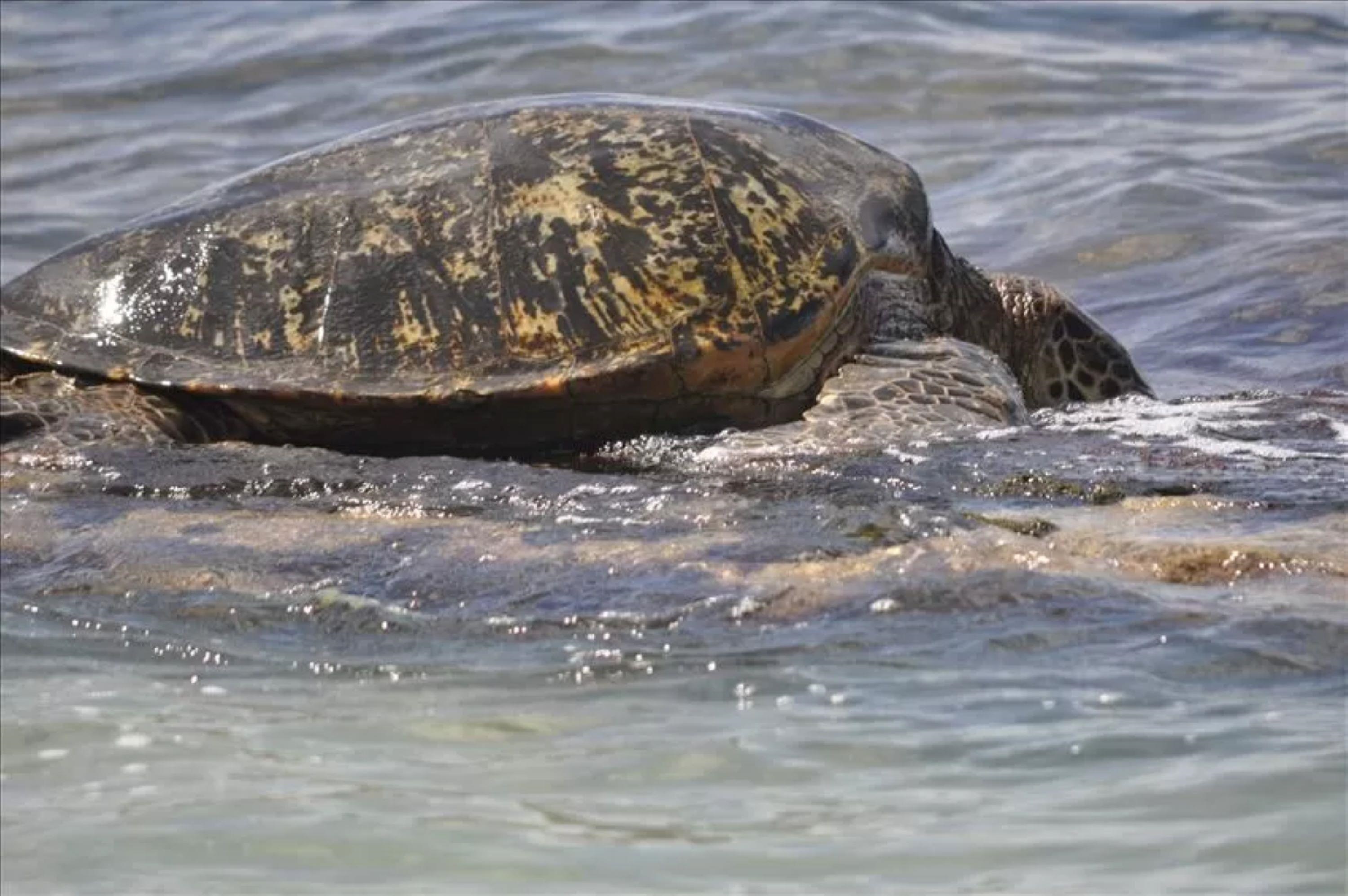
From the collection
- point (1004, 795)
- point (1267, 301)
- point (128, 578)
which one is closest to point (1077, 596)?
point (1004, 795)

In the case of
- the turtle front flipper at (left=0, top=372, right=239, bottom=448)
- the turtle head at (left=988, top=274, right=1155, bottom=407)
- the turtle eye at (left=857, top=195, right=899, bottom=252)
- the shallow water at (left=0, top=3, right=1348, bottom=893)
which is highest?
the turtle eye at (left=857, top=195, right=899, bottom=252)

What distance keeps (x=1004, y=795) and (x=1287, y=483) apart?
2201 mm

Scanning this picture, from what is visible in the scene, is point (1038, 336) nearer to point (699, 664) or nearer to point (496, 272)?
point (496, 272)

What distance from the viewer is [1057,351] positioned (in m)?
7.75

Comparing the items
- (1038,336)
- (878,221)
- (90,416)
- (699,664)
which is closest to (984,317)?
(1038,336)

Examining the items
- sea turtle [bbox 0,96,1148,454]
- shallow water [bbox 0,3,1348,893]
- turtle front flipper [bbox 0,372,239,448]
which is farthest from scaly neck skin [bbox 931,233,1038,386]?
turtle front flipper [bbox 0,372,239,448]

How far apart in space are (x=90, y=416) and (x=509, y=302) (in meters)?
1.25

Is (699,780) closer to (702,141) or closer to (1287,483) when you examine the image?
(1287,483)

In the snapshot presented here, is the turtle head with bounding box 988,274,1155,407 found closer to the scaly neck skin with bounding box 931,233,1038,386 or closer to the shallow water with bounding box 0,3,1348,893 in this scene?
the scaly neck skin with bounding box 931,233,1038,386

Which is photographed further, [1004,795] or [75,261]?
[75,261]

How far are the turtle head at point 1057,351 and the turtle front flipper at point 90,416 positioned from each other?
2.78 metres

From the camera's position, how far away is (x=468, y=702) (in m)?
4.17

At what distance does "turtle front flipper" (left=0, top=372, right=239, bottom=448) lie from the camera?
629cm

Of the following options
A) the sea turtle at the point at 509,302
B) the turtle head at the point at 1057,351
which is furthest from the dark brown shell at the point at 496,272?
the turtle head at the point at 1057,351
